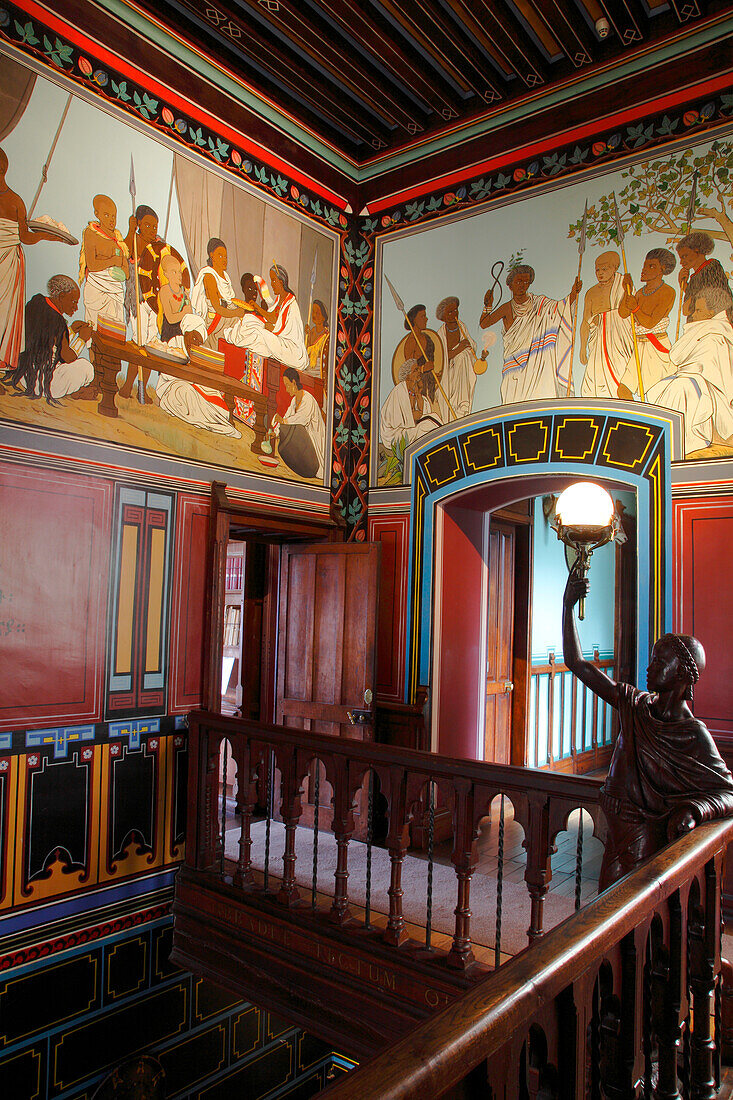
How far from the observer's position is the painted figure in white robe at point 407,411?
566 cm

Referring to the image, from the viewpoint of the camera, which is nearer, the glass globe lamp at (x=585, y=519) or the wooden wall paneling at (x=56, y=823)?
the glass globe lamp at (x=585, y=519)

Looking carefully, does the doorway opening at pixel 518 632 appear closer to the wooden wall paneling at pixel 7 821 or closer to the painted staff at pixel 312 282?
the painted staff at pixel 312 282

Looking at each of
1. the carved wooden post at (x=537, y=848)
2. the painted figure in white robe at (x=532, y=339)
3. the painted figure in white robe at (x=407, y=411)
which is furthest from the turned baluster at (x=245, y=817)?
the painted figure in white robe at (x=532, y=339)

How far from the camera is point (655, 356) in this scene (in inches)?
181

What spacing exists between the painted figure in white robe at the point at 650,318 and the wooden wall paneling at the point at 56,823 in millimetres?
3983

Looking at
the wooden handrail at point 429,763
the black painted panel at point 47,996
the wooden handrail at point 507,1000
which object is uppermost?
the wooden handrail at point 507,1000

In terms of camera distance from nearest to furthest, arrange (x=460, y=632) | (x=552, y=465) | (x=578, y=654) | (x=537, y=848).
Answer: (x=578, y=654)
(x=537, y=848)
(x=552, y=465)
(x=460, y=632)

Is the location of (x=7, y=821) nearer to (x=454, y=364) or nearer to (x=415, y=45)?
(x=454, y=364)

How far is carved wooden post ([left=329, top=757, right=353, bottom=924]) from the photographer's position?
11.8 feet

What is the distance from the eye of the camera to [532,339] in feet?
16.8

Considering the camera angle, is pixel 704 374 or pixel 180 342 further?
pixel 180 342

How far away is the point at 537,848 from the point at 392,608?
2921 millimetres

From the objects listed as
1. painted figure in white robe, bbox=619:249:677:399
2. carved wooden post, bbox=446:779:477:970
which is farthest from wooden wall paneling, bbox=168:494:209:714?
painted figure in white robe, bbox=619:249:677:399

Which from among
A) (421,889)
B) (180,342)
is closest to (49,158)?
(180,342)
